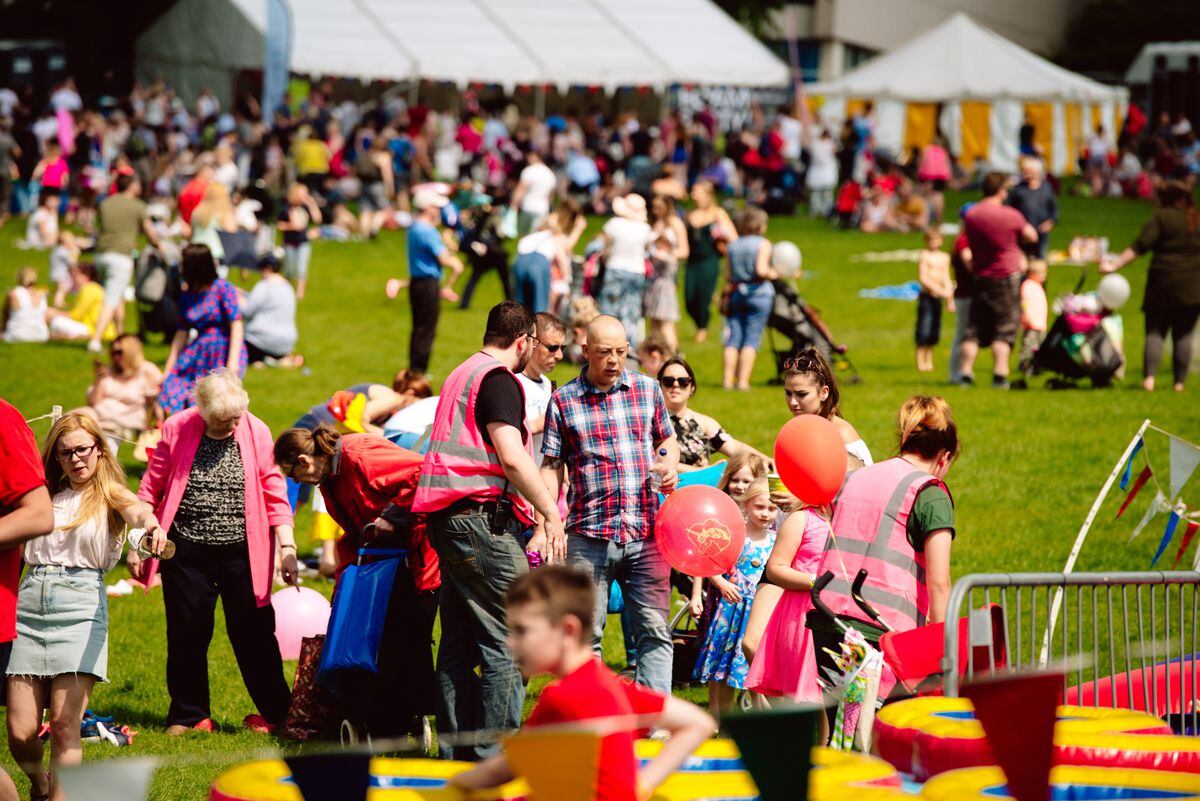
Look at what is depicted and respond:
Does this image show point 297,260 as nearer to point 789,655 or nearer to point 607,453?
point 607,453

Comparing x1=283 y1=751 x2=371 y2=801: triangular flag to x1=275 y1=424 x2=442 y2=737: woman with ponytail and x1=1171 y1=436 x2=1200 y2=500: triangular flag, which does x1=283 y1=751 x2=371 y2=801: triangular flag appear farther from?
x1=1171 y1=436 x2=1200 y2=500: triangular flag

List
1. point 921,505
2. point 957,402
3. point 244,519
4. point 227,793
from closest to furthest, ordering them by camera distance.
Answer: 1. point 227,793
2. point 921,505
3. point 244,519
4. point 957,402

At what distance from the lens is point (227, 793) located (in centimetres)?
443

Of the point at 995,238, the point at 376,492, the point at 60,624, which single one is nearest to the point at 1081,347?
the point at 995,238

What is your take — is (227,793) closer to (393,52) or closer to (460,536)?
(460,536)

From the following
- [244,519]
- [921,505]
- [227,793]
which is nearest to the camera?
[227,793]

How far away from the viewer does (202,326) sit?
1048 cm

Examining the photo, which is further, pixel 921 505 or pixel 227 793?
pixel 921 505

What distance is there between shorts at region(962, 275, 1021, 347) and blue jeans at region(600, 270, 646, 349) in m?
3.13

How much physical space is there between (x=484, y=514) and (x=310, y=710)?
1.53m

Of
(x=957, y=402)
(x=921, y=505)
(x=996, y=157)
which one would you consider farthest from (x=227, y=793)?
(x=996, y=157)

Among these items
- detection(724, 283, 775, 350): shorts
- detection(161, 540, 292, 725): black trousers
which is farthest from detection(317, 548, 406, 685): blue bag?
detection(724, 283, 775, 350): shorts

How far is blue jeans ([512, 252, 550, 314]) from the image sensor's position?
49.8 ft

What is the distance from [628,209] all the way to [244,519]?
8.45 m
